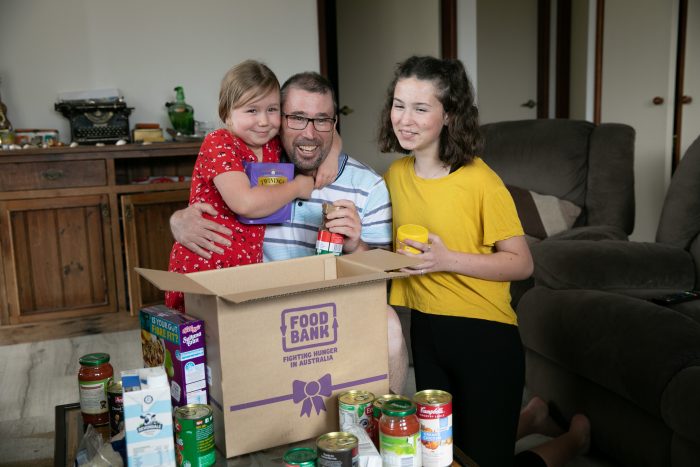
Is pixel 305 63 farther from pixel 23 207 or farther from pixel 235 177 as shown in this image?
pixel 235 177

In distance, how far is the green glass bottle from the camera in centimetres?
384

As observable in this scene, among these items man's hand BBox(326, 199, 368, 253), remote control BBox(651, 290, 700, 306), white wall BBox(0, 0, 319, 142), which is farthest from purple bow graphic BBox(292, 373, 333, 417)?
white wall BBox(0, 0, 319, 142)

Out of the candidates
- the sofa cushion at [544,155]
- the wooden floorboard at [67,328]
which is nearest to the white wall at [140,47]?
the wooden floorboard at [67,328]

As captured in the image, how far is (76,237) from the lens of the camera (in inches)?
140

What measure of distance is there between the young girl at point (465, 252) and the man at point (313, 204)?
0.51 feet

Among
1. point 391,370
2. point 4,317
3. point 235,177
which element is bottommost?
point 4,317

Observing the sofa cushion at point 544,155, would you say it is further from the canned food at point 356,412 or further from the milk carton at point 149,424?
the milk carton at point 149,424

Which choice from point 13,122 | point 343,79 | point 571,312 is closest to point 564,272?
point 571,312

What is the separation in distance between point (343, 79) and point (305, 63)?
1.34 meters

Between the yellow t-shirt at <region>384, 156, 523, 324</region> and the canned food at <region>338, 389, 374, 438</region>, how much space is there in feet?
1.53

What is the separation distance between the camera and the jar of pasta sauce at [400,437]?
108cm

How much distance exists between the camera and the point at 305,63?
428cm

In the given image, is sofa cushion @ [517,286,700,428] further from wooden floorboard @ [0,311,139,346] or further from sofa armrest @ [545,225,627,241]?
wooden floorboard @ [0,311,139,346]

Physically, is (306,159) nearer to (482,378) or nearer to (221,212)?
(221,212)
